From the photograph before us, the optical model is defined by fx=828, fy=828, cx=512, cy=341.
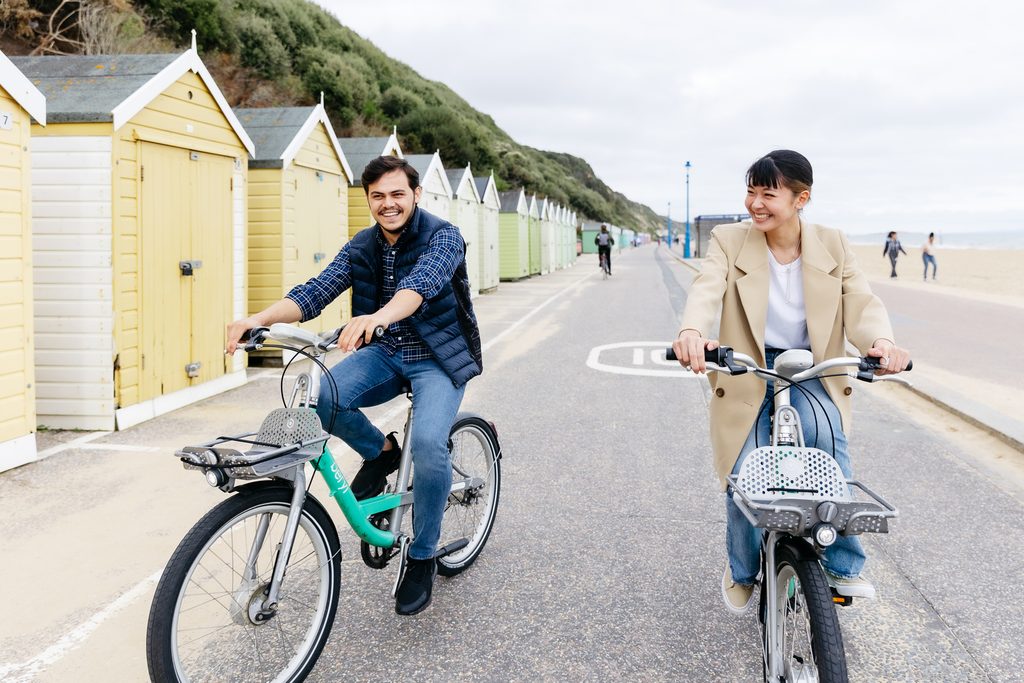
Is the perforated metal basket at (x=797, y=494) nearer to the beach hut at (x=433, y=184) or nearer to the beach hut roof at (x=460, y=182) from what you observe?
the beach hut at (x=433, y=184)

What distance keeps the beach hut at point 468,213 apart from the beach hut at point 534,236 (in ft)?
32.4

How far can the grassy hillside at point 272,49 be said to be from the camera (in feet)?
75.7

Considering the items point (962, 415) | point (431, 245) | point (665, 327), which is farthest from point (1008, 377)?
point (431, 245)

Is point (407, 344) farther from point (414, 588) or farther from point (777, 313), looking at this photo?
point (777, 313)

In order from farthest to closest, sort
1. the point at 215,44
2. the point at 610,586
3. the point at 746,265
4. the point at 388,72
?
the point at 388,72 → the point at 215,44 → the point at 610,586 → the point at 746,265

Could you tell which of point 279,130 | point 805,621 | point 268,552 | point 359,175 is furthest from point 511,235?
point 805,621

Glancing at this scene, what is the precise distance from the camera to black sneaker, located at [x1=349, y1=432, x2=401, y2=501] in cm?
334

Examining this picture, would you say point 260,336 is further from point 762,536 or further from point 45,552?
point 45,552

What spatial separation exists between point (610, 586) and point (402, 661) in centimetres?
108

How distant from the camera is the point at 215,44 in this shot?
34000 mm

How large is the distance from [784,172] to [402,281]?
1.41 metres

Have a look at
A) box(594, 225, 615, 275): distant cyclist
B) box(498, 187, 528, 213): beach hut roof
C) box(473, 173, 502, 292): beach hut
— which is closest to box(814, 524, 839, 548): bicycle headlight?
box(473, 173, 502, 292): beach hut

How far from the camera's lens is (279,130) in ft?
34.2

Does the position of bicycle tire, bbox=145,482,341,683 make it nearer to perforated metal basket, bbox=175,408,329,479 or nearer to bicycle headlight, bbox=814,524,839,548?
perforated metal basket, bbox=175,408,329,479
